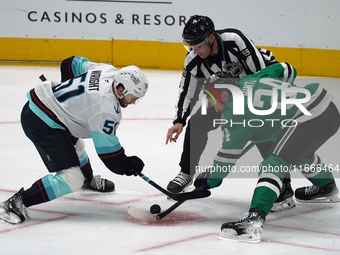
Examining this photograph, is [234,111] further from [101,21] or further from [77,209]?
[101,21]

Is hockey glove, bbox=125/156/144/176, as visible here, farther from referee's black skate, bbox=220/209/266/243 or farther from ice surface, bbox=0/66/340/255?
referee's black skate, bbox=220/209/266/243

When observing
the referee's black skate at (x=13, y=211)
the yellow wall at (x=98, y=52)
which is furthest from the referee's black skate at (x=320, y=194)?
the yellow wall at (x=98, y=52)

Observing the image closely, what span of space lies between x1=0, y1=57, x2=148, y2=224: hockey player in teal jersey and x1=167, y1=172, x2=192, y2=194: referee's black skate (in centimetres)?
42

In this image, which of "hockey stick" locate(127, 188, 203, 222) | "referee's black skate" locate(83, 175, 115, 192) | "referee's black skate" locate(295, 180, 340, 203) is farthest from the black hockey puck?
"referee's black skate" locate(295, 180, 340, 203)

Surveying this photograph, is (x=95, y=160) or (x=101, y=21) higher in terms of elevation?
(x=101, y=21)

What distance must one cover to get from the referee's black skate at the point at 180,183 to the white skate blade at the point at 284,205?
0.55m

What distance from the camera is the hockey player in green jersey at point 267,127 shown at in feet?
7.96

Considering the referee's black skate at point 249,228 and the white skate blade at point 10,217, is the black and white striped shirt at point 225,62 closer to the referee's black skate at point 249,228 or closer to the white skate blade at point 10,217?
the referee's black skate at point 249,228

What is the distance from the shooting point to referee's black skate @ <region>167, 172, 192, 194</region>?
3.09m

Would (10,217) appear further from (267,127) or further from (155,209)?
(267,127)

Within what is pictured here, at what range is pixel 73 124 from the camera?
276cm

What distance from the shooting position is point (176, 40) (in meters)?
8.81

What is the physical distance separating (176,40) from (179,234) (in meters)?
6.63

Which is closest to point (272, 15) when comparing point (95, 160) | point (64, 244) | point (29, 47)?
point (29, 47)
